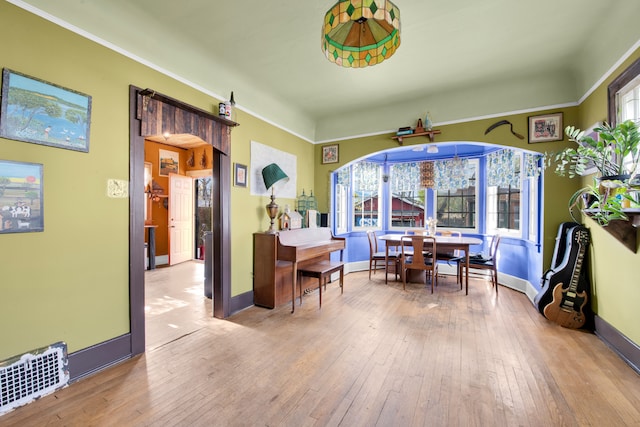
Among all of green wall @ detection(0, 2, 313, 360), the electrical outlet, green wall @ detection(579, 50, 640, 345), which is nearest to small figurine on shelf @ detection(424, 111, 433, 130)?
green wall @ detection(579, 50, 640, 345)

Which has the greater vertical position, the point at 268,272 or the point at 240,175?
the point at 240,175

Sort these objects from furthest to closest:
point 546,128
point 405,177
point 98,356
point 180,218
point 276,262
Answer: point 180,218, point 405,177, point 276,262, point 546,128, point 98,356

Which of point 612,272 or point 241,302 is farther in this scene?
point 241,302

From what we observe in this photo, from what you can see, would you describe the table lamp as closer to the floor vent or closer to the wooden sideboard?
the wooden sideboard

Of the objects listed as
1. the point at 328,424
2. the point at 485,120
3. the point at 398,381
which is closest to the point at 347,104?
the point at 485,120

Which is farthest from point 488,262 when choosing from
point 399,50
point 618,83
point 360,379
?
point 399,50

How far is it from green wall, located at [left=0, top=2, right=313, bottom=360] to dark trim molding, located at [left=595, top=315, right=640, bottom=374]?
13.7 ft

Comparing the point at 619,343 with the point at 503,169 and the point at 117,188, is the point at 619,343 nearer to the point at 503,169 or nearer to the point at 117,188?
the point at 503,169

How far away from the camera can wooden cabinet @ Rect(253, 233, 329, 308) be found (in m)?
3.46

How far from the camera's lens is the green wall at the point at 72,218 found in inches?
68.6

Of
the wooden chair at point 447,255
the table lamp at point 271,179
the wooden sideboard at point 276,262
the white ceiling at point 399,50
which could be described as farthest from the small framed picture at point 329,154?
the wooden chair at point 447,255

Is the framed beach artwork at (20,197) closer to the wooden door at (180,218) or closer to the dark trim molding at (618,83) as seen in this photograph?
the dark trim molding at (618,83)

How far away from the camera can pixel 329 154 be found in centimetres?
487

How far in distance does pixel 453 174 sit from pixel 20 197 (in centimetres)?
618
